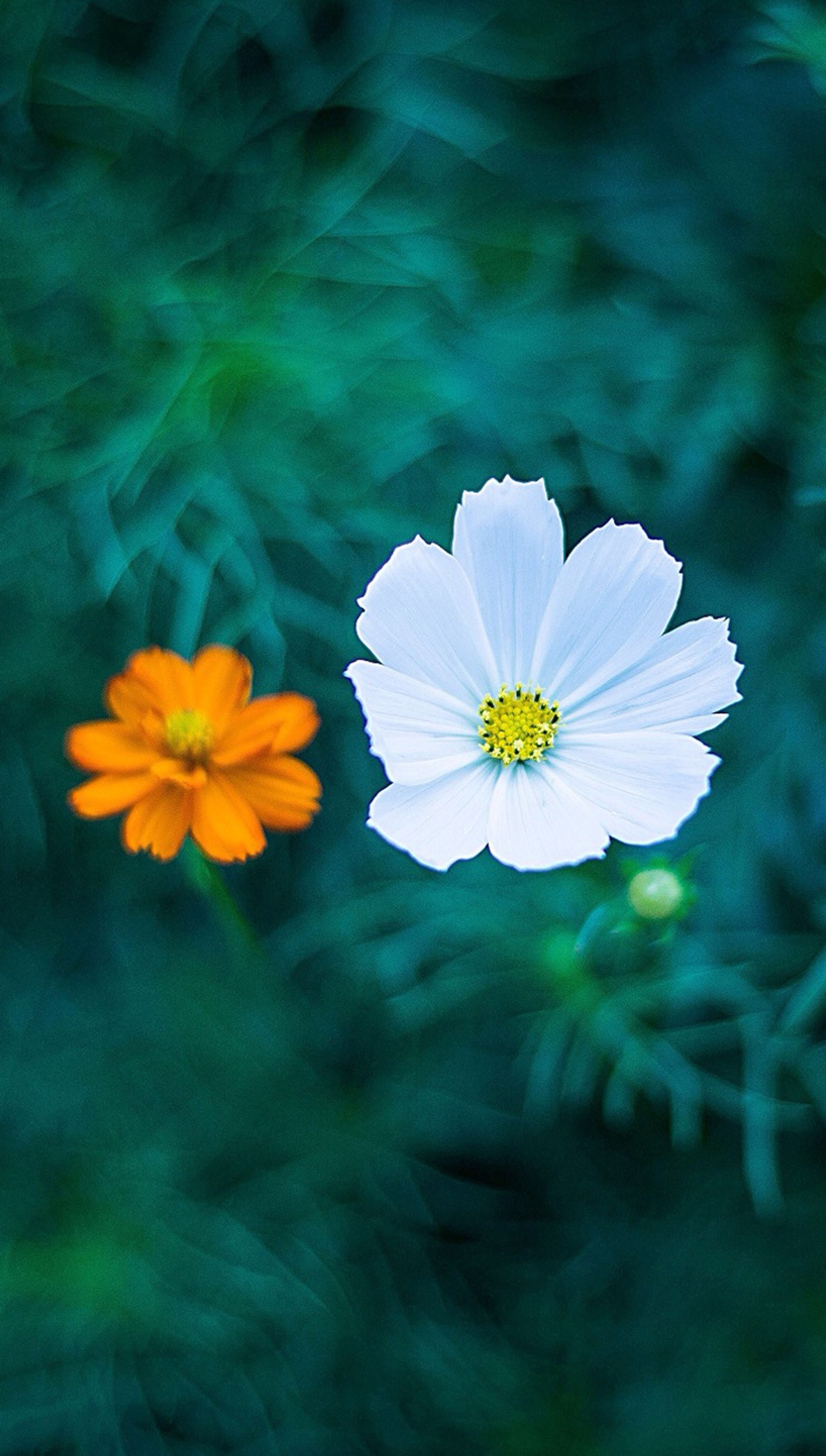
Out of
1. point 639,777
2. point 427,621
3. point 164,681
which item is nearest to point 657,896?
point 639,777

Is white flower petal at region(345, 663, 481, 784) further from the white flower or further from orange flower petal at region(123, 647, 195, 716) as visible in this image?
orange flower petal at region(123, 647, 195, 716)

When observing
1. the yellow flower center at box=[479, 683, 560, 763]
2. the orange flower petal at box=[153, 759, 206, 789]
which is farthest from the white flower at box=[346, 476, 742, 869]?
the orange flower petal at box=[153, 759, 206, 789]

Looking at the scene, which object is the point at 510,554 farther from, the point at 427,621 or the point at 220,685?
the point at 220,685

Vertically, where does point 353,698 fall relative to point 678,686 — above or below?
above

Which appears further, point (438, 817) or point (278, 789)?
point (278, 789)

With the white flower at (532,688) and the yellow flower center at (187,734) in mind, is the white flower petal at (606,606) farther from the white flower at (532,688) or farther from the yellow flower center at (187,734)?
the yellow flower center at (187,734)

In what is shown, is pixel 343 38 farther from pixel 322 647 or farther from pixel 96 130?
pixel 322 647
